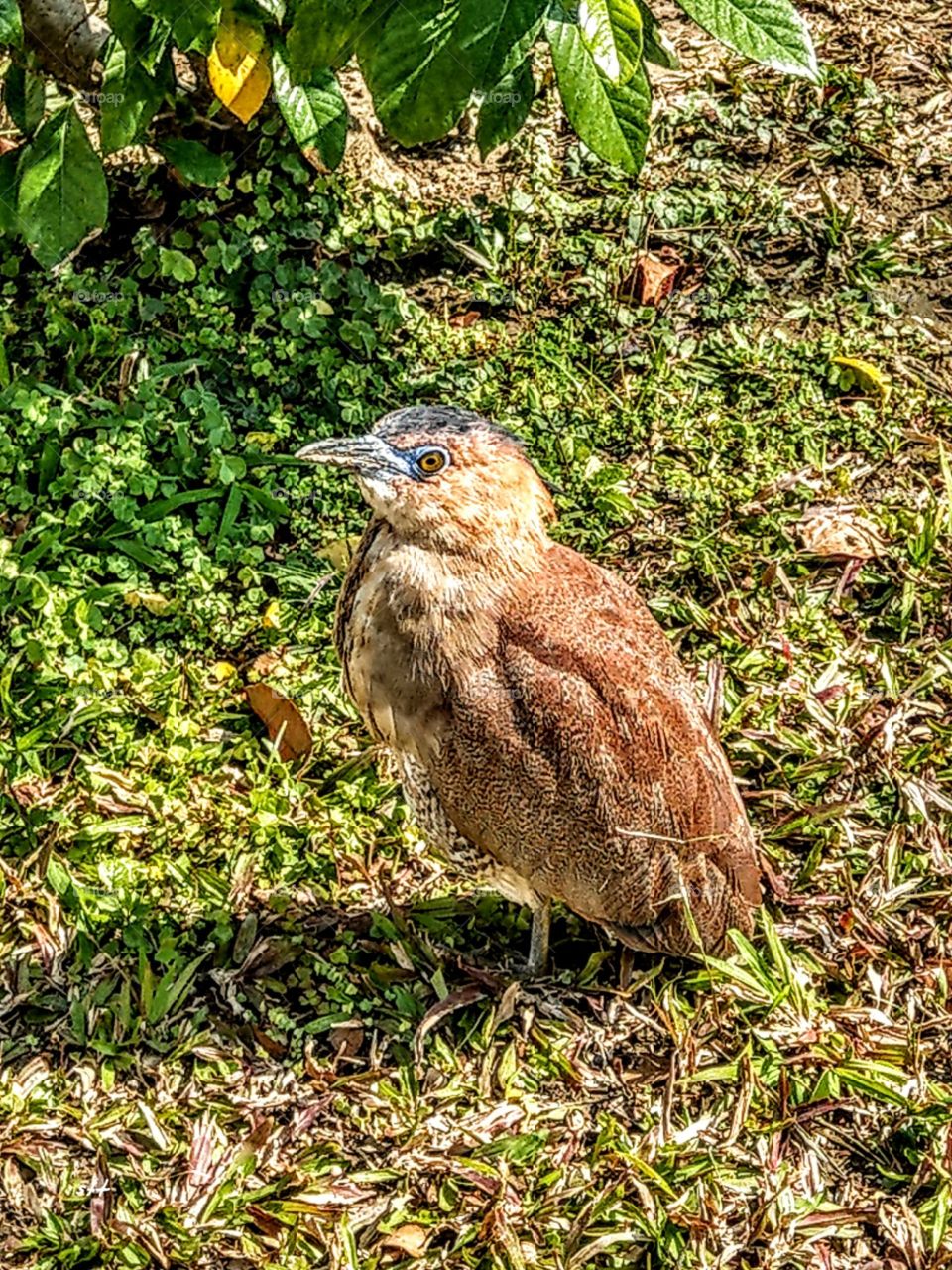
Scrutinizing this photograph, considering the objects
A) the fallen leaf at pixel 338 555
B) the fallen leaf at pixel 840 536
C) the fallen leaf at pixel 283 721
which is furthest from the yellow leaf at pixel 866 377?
the fallen leaf at pixel 283 721

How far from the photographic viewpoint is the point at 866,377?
5.47m

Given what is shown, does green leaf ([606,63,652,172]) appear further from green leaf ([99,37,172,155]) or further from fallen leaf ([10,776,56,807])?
fallen leaf ([10,776,56,807])

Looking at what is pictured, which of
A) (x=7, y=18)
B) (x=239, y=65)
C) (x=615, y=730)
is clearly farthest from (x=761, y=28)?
(x=239, y=65)

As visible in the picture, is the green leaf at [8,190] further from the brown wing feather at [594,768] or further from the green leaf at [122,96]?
the brown wing feather at [594,768]

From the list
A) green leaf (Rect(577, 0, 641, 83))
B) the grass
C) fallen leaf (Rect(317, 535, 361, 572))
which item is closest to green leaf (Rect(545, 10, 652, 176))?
green leaf (Rect(577, 0, 641, 83))

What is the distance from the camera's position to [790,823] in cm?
446

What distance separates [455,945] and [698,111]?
3586 millimetres

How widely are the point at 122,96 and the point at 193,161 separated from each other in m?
0.94

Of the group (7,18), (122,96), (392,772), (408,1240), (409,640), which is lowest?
(408,1240)

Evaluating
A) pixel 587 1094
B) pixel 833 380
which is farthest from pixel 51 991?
pixel 833 380

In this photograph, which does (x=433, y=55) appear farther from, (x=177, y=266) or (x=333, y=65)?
(x=177, y=266)

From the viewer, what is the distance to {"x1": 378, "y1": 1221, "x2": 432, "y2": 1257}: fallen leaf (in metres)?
3.71

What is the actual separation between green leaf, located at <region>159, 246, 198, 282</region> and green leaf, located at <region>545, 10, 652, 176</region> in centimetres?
266

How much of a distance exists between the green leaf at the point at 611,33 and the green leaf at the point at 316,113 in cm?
162
